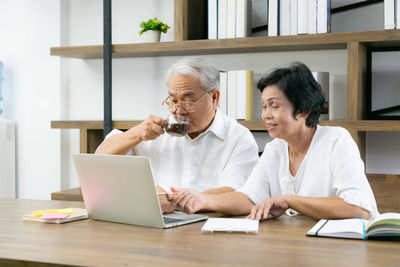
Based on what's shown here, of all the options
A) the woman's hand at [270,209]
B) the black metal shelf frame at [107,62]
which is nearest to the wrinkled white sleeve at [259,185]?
the woman's hand at [270,209]

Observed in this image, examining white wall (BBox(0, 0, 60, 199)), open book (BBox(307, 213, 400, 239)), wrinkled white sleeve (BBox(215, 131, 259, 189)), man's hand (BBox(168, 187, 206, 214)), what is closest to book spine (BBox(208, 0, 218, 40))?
wrinkled white sleeve (BBox(215, 131, 259, 189))

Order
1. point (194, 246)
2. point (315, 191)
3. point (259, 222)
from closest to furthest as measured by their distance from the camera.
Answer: point (194, 246) → point (259, 222) → point (315, 191)

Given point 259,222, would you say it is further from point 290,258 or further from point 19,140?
point 19,140

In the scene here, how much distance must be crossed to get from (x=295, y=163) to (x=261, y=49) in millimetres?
1219

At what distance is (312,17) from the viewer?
2875 mm

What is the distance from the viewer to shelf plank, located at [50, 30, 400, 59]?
2771 mm

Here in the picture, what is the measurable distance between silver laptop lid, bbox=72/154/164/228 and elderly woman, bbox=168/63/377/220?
183 millimetres

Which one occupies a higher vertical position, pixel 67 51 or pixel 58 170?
pixel 67 51

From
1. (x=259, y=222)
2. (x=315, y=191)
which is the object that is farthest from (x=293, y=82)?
(x=259, y=222)

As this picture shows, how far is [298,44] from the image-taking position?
9.51 ft

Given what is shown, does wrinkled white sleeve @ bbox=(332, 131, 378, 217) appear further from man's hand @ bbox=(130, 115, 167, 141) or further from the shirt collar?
man's hand @ bbox=(130, 115, 167, 141)

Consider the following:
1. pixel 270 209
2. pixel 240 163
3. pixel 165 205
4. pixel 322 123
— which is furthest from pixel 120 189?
pixel 322 123

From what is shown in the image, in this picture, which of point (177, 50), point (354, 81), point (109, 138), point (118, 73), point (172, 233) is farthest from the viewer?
point (118, 73)

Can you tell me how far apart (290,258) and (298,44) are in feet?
6.10
